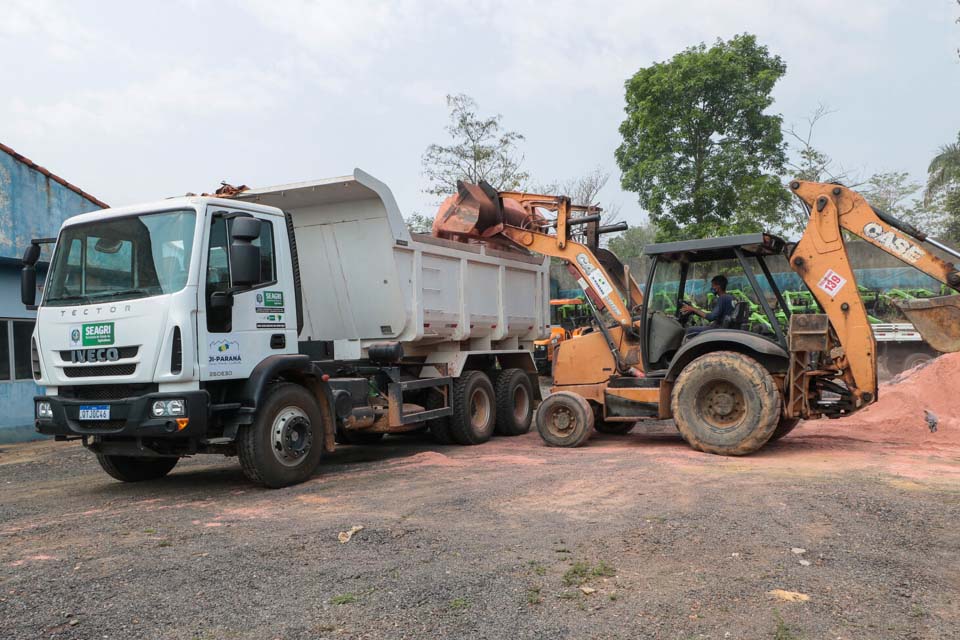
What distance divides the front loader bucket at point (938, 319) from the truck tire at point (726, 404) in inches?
65.3

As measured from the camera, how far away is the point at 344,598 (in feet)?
13.2

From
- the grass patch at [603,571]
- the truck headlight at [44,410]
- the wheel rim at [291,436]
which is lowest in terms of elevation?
the grass patch at [603,571]

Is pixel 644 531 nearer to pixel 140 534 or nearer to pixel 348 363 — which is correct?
pixel 140 534

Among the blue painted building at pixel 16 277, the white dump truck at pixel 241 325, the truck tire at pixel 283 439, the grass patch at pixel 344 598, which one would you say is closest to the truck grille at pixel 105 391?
the white dump truck at pixel 241 325

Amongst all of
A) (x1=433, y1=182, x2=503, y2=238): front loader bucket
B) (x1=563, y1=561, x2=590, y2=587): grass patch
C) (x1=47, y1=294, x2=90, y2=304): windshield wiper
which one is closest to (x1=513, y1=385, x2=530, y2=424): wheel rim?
(x1=433, y1=182, x2=503, y2=238): front loader bucket

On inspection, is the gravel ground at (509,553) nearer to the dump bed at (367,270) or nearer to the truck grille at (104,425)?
the truck grille at (104,425)

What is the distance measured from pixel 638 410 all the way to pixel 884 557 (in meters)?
4.80

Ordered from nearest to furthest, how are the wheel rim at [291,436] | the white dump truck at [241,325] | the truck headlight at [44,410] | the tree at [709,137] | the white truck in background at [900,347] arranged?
the white dump truck at [241,325] < the truck headlight at [44,410] < the wheel rim at [291,436] < the white truck in background at [900,347] < the tree at [709,137]

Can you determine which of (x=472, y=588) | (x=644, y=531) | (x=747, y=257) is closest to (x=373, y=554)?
(x=472, y=588)

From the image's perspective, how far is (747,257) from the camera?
347 inches

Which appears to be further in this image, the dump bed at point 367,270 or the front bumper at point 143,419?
the dump bed at point 367,270

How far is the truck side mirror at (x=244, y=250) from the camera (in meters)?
6.53

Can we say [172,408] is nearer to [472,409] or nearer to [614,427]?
A: [472,409]

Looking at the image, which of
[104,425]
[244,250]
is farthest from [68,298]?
[244,250]
